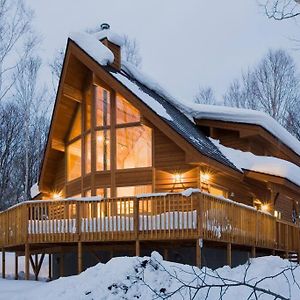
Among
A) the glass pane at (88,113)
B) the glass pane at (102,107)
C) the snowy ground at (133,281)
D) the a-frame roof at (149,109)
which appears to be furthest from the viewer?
the glass pane at (88,113)

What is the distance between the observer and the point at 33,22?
24641 millimetres

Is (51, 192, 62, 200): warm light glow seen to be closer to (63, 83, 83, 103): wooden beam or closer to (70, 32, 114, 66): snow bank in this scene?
(63, 83, 83, 103): wooden beam

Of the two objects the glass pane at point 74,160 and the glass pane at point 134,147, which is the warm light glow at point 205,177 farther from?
the glass pane at point 74,160

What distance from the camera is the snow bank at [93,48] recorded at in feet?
56.5

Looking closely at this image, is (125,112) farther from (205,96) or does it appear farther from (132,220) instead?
(205,96)

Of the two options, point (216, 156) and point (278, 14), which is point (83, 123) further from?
point (278, 14)

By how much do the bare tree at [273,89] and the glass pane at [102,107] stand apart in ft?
56.6

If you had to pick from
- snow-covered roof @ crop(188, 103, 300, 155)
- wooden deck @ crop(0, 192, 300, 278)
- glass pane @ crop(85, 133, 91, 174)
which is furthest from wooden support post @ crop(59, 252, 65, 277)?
snow-covered roof @ crop(188, 103, 300, 155)

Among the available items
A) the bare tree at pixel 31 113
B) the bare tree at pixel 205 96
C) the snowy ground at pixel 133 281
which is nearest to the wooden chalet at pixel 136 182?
the snowy ground at pixel 133 281

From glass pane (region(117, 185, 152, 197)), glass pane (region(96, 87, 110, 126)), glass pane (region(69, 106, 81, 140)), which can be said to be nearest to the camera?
glass pane (region(117, 185, 152, 197))

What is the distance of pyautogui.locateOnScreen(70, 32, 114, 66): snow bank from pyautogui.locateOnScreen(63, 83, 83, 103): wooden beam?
1.42 m

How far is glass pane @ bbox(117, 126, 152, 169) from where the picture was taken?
17.1 metres

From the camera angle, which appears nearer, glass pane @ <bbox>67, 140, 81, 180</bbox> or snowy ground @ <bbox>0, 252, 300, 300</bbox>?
snowy ground @ <bbox>0, 252, 300, 300</bbox>

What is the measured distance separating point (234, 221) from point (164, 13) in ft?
345
